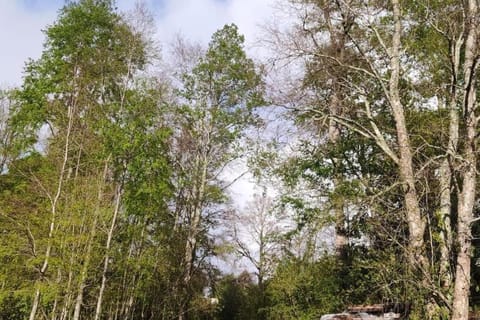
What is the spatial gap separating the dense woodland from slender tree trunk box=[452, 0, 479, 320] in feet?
0.09

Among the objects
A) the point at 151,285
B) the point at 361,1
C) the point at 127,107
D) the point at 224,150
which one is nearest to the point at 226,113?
the point at 224,150

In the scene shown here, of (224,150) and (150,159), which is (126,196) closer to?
(150,159)

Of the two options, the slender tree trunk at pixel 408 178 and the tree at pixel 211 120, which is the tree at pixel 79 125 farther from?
the slender tree trunk at pixel 408 178

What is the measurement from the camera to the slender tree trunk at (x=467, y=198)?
216 inches

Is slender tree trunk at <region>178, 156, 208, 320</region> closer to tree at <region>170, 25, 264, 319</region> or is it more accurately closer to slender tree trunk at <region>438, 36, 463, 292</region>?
tree at <region>170, 25, 264, 319</region>

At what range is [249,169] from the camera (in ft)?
44.0

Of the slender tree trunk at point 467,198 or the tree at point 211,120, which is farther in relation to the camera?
the tree at point 211,120

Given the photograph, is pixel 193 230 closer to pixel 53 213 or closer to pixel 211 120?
pixel 211 120

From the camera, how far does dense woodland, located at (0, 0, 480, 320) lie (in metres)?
A: 6.65

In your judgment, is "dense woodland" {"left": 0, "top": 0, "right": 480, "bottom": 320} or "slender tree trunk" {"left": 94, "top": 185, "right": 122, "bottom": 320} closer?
"dense woodland" {"left": 0, "top": 0, "right": 480, "bottom": 320}

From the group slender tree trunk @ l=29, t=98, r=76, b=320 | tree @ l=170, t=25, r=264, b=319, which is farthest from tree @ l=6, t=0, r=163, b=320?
tree @ l=170, t=25, r=264, b=319

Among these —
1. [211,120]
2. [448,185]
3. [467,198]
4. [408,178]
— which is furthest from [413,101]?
[211,120]

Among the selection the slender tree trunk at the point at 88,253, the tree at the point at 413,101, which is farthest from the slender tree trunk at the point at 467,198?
the slender tree trunk at the point at 88,253

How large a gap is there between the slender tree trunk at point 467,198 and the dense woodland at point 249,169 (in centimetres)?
3
